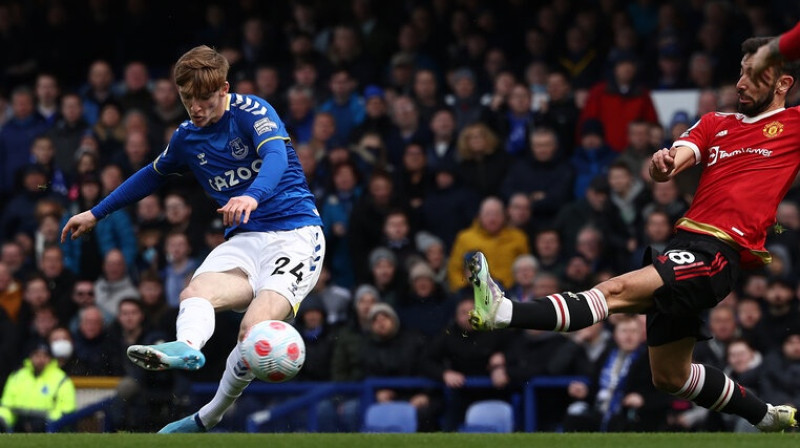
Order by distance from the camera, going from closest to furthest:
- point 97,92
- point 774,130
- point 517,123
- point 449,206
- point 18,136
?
point 774,130, point 449,206, point 517,123, point 18,136, point 97,92

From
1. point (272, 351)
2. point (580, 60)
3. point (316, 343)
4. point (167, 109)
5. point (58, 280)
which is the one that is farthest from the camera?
point (167, 109)

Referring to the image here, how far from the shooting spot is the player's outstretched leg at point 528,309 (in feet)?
25.1

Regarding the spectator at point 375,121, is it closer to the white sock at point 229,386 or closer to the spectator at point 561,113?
the spectator at point 561,113

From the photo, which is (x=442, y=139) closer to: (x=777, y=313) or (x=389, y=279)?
(x=389, y=279)

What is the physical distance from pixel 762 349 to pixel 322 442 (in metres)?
4.71

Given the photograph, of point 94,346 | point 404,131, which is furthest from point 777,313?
point 94,346

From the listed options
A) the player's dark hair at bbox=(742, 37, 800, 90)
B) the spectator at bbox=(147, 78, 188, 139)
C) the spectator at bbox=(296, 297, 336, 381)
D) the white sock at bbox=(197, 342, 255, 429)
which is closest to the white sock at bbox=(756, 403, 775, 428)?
the player's dark hair at bbox=(742, 37, 800, 90)

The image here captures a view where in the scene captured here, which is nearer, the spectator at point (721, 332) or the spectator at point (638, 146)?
the spectator at point (721, 332)

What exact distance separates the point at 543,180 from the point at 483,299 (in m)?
5.88

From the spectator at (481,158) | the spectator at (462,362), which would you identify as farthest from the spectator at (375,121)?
the spectator at (462,362)

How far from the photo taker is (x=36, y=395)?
1268 cm

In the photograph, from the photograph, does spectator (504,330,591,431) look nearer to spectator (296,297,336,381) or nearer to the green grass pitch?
spectator (296,297,336,381)

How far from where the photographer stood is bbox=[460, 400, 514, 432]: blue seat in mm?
11383

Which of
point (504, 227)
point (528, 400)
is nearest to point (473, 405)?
point (528, 400)
